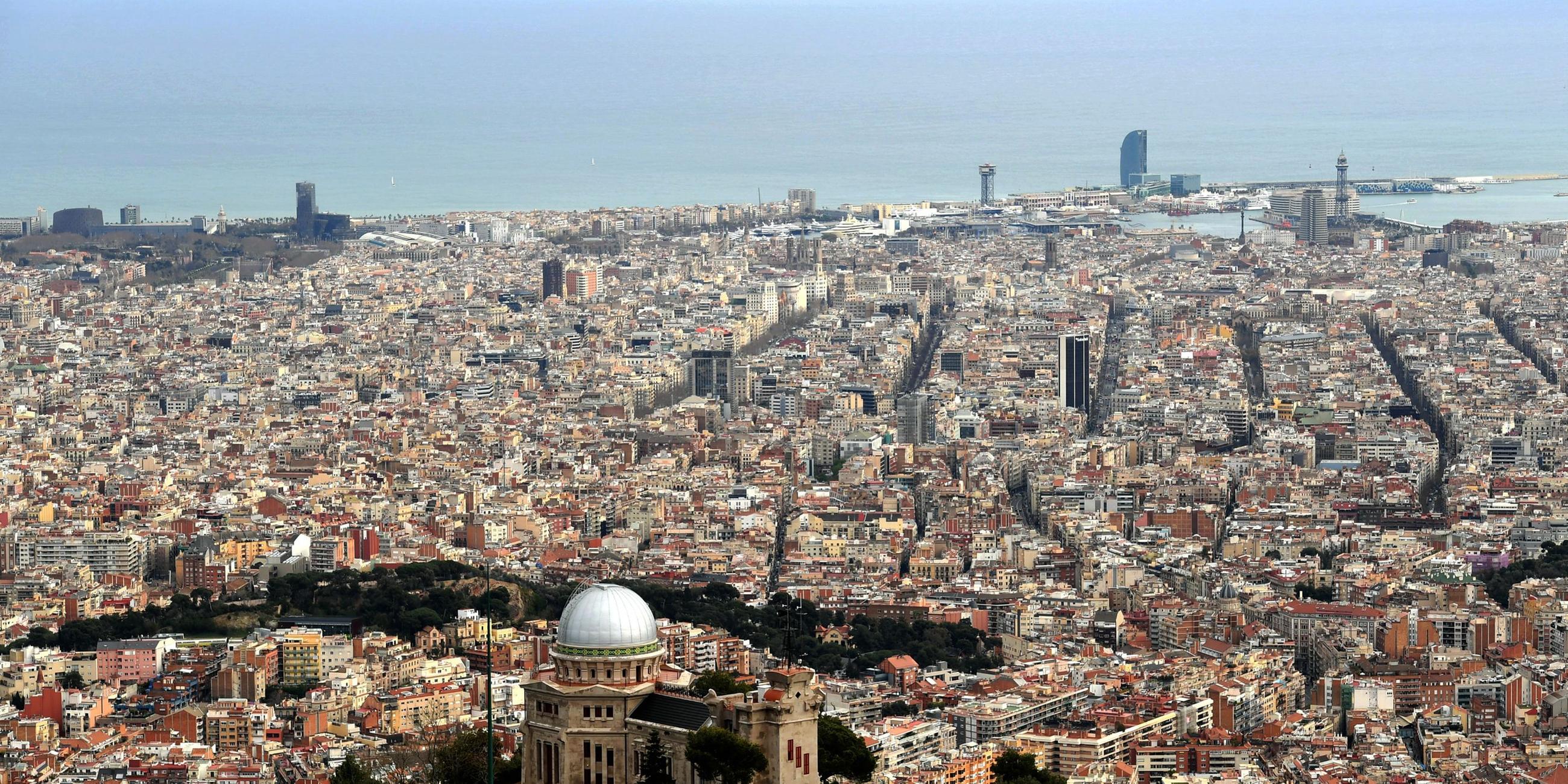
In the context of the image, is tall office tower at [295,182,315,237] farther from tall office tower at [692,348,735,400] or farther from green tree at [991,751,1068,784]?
green tree at [991,751,1068,784]

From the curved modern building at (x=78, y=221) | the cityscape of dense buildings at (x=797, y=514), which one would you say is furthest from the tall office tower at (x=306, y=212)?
the cityscape of dense buildings at (x=797, y=514)

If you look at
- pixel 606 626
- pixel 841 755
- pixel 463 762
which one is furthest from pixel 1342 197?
pixel 606 626

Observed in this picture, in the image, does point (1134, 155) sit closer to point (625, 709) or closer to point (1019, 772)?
point (1019, 772)

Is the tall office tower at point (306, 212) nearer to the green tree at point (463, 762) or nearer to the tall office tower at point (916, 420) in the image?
the tall office tower at point (916, 420)

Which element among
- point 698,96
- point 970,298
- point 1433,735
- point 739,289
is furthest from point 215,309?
point 698,96

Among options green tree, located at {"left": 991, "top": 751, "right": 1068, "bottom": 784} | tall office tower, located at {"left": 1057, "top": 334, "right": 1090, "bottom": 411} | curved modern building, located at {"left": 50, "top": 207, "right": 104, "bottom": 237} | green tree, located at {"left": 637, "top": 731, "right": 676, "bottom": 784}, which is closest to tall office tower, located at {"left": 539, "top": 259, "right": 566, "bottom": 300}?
curved modern building, located at {"left": 50, "top": 207, "right": 104, "bottom": 237}

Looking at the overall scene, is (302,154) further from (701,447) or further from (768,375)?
(701,447)
